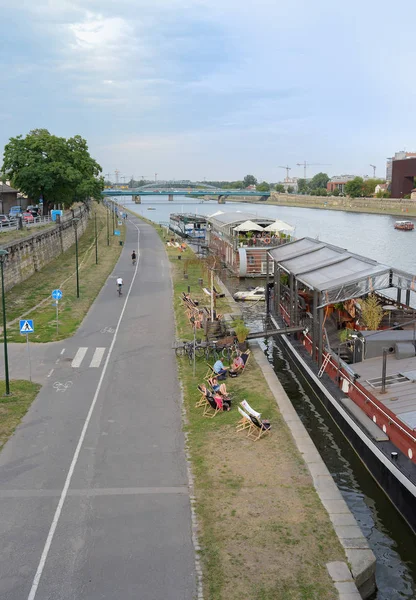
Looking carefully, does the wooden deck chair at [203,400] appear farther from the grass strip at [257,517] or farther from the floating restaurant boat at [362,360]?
the floating restaurant boat at [362,360]

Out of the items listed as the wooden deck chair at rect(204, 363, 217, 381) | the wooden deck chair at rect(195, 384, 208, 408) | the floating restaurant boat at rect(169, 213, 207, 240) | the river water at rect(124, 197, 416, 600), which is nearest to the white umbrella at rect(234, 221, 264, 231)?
the river water at rect(124, 197, 416, 600)

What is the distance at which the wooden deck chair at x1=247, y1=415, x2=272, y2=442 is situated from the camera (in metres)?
16.0

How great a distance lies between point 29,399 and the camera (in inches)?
755

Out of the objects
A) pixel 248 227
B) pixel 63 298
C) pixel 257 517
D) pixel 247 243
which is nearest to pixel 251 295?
pixel 247 243

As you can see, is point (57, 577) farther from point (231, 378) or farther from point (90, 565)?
point (231, 378)

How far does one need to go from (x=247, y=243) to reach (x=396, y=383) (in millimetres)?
39707

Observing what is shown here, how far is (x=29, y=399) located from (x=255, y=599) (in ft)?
38.6

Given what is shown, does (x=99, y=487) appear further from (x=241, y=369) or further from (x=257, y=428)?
(x=241, y=369)

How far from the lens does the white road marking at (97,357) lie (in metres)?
23.3

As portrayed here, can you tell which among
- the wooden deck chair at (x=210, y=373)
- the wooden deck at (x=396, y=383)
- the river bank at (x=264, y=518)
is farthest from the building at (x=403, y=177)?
the river bank at (x=264, y=518)

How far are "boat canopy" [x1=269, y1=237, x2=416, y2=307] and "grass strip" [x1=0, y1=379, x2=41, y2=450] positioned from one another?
9.94 meters

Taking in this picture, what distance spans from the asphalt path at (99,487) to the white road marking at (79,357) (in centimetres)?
4

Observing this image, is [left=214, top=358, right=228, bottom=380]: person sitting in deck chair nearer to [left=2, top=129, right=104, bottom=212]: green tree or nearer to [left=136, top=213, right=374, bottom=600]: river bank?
[left=136, top=213, right=374, bottom=600]: river bank

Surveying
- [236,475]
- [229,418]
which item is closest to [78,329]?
[229,418]
